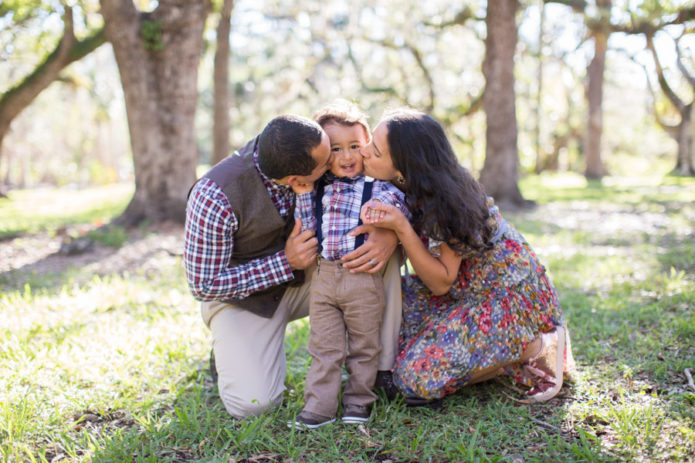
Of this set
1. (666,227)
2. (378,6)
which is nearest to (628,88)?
(378,6)

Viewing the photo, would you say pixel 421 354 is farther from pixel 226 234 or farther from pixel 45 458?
pixel 45 458

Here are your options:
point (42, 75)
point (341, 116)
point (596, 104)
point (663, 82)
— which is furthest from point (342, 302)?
point (663, 82)

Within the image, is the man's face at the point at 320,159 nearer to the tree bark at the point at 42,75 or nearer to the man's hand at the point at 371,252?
the man's hand at the point at 371,252

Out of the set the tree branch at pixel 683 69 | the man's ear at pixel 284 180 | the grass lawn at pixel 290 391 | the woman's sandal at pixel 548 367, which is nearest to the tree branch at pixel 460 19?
the tree branch at pixel 683 69

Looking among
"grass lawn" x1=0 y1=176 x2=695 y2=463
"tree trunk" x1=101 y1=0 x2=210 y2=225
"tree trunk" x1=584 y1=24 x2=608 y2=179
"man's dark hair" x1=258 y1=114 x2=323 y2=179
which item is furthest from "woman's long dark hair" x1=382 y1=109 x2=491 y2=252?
"tree trunk" x1=584 y1=24 x2=608 y2=179

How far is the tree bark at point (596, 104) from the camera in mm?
16422

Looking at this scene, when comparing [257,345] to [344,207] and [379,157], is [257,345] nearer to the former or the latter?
[344,207]

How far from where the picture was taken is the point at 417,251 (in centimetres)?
240

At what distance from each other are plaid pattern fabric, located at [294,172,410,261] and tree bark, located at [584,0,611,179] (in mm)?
15492

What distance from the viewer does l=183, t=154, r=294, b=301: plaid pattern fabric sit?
2.55 m

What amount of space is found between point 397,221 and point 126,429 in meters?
1.59

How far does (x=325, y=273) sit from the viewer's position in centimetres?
248

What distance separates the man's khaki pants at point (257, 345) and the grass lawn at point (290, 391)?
0.33 feet

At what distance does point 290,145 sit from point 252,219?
50cm
